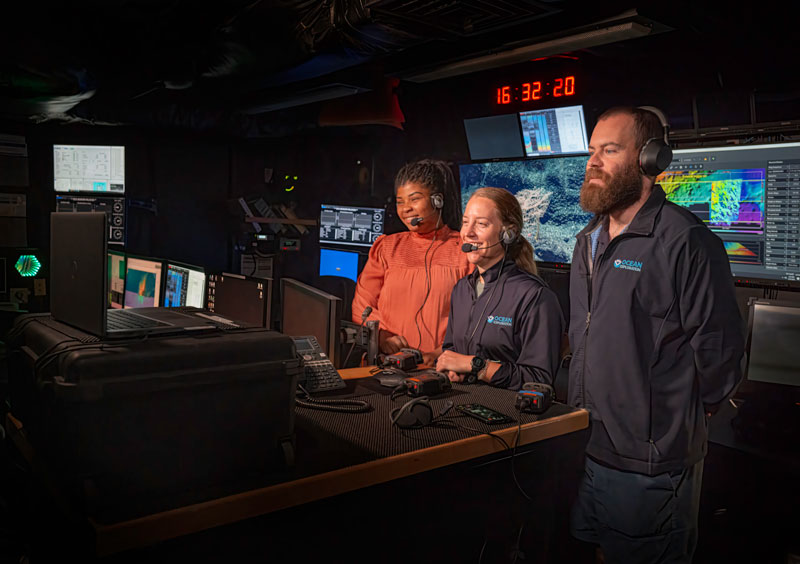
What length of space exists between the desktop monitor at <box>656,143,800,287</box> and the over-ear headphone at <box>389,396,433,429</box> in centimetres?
207

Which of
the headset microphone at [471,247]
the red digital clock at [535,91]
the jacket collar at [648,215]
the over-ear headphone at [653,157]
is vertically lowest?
the headset microphone at [471,247]

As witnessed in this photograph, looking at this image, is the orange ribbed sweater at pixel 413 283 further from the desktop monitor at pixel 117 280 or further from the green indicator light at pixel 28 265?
the green indicator light at pixel 28 265

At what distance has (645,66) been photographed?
12.1ft

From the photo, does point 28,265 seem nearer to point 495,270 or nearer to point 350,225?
point 350,225

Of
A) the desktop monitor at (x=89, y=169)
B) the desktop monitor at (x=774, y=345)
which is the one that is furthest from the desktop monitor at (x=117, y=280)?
the desktop monitor at (x=774, y=345)

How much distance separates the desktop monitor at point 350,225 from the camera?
19.4 ft

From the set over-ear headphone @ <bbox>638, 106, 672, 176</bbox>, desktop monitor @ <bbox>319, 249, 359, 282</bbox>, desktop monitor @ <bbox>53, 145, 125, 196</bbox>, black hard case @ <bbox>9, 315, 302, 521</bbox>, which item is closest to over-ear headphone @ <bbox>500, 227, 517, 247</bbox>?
over-ear headphone @ <bbox>638, 106, 672, 176</bbox>

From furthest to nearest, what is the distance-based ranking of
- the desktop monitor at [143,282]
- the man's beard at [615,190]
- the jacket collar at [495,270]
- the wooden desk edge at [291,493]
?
1. the desktop monitor at [143,282]
2. the jacket collar at [495,270]
3. the man's beard at [615,190]
4. the wooden desk edge at [291,493]

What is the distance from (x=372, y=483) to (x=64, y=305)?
793mm

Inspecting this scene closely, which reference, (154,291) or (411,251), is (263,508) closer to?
(411,251)

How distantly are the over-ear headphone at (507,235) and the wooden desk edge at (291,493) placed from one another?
31.8 inches

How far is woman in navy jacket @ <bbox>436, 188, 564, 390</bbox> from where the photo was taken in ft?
6.88

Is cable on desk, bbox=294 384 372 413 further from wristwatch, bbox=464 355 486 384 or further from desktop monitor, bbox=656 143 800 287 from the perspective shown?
desktop monitor, bbox=656 143 800 287

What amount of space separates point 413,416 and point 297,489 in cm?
43
